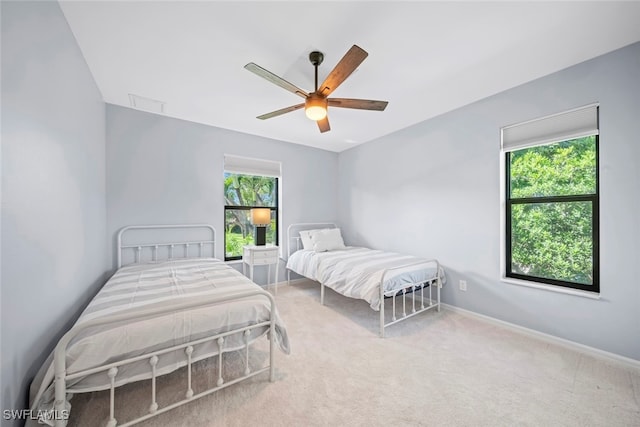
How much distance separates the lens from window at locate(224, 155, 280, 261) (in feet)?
12.2

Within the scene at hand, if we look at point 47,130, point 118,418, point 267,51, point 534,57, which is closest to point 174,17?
point 267,51

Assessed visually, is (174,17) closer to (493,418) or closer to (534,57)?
(534,57)

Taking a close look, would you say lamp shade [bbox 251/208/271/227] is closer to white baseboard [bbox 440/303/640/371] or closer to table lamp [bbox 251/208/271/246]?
table lamp [bbox 251/208/271/246]

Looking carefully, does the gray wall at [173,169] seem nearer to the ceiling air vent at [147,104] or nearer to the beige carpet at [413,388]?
the ceiling air vent at [147,104]

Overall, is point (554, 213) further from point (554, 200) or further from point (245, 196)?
point (245, 196)

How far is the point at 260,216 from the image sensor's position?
3.56 metres

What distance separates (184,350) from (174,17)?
2.18 metres

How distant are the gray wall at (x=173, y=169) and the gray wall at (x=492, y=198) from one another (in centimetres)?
169

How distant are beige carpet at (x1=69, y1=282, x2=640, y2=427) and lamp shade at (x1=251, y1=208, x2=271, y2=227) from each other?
5.71ft

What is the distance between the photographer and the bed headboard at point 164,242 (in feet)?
9.55

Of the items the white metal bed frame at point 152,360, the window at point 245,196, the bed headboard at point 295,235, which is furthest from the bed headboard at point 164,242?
the white metal bed frame at point 152,360

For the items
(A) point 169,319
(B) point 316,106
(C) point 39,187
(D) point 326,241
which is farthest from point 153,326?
(D) point 326,241

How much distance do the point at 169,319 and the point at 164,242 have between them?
6.99 ft

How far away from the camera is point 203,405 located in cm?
151
